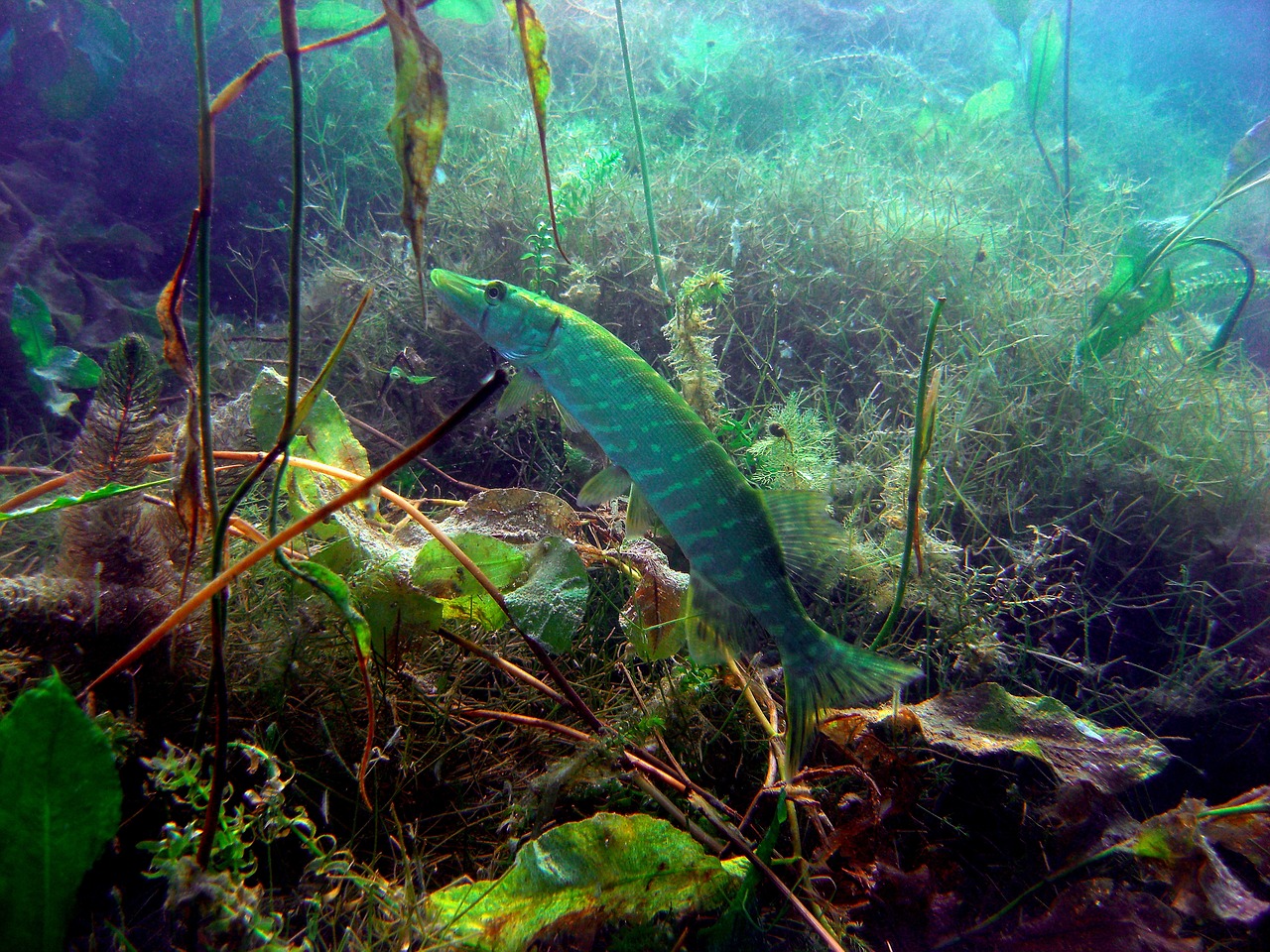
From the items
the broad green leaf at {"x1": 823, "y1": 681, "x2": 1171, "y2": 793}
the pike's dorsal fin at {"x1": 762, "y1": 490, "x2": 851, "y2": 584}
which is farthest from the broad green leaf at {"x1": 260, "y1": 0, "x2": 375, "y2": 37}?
the broad green leaf at {"x1": 823, "y1": 681, "x2": 1171, "y2": 793}

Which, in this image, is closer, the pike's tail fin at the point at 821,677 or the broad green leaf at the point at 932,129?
the pike's tail fin at the point at 821,677

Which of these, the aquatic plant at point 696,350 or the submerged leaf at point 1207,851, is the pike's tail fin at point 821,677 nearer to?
the submerged leaf at point 1207,851

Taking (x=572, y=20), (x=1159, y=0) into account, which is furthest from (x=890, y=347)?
(x=1159, y=0)

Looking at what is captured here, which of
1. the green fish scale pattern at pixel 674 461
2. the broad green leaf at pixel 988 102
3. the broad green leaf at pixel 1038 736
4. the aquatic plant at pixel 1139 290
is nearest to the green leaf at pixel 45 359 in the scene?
the green fish scale pattern at pixel 674 461

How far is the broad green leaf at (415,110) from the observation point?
94cm

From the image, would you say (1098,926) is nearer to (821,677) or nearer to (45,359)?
(821,677)

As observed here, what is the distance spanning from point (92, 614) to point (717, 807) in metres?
2.24

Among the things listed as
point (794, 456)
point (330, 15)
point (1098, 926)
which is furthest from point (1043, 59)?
point (1098, 926)

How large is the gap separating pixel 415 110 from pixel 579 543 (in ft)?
7.28

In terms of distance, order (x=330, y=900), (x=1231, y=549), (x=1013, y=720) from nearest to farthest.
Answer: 1. (x=330, y=900)
2. (x=1013, y=720)
3. (x=1231, y=549)

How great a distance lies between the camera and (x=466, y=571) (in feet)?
6.77

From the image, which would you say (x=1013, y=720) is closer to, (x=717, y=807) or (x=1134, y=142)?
(x=717, y=807)

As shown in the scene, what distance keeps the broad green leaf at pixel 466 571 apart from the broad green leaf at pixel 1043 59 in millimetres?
8686

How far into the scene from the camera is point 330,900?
5.26ft
